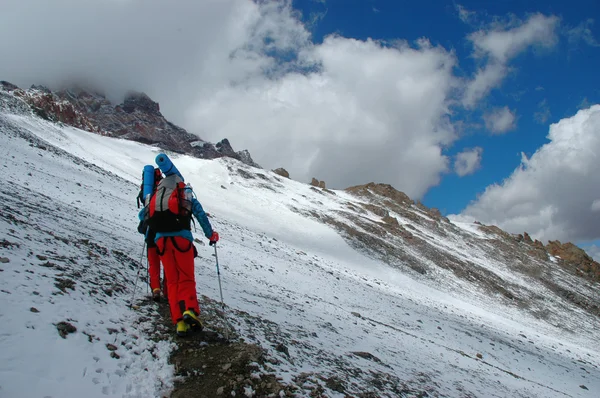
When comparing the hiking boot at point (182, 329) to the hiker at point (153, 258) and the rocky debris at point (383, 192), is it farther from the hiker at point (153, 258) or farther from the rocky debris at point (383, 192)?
the rocky debris at point (383, 192)

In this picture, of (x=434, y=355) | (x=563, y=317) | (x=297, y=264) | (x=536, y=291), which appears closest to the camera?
(x=434, y=355)

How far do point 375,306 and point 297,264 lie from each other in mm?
6929

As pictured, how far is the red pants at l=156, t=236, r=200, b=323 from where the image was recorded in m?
5.79

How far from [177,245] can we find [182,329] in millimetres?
1438

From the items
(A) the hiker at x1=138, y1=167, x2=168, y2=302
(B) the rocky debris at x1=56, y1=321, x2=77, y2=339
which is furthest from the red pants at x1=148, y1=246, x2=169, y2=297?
(B) the rocky debris at x1=56, y1=321, x2=77, y2=339

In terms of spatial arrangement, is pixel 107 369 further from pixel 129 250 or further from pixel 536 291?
pixel 536 291

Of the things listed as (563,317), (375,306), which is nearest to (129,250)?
(375,306)

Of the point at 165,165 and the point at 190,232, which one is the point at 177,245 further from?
the point at 165,165

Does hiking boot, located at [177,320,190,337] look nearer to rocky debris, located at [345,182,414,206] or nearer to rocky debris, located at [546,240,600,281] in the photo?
rocky debris, located at [345,182,414,206]

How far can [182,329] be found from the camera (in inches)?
222

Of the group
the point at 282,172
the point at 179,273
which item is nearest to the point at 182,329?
Result: the point at 179,273

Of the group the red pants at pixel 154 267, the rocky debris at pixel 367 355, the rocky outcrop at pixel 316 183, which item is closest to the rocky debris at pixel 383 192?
the rocky outcrop at pixel 316 183

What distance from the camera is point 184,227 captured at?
613 centimetres

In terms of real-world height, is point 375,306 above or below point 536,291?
below
